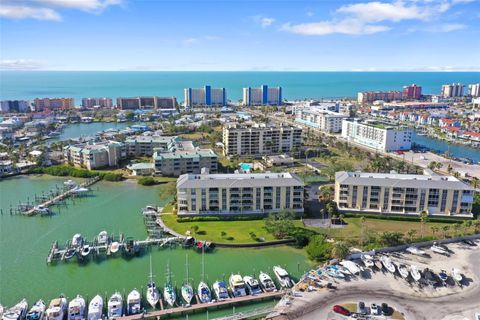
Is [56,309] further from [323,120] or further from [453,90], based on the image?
[453,90]

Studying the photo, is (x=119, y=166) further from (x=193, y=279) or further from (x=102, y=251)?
(x=193, y=279)

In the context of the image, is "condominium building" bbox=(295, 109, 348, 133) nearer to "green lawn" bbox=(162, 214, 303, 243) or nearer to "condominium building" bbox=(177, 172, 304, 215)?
"condominium building" bbox=(177, 172, 304, 215)

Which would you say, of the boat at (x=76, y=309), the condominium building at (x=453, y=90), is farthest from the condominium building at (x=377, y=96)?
the boat at (x=76, y=309)

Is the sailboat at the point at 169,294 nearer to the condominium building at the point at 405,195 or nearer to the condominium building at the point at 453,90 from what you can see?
the condominium building at the point at 405,195

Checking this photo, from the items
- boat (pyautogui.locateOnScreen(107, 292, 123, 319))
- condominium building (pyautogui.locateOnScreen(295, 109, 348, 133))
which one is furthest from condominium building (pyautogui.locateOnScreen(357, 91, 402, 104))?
boat (pyautogui.locateOnScreen(107, 292, 123, 319))

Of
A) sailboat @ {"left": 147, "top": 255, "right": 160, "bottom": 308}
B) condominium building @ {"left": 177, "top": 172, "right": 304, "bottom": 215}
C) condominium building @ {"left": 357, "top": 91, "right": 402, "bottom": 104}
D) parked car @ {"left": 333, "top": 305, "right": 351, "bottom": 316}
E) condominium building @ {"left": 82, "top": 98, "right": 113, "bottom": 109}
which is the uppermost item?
condominium building @ {"left": 357, "top": 91, "right": 402, "bottom": 104}

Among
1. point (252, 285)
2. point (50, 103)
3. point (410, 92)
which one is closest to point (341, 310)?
point (252, 285)
